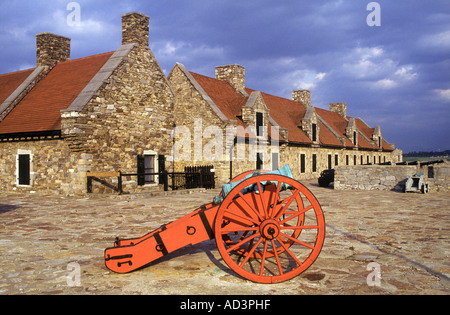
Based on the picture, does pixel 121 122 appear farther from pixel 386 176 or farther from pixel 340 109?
pixel 340 109

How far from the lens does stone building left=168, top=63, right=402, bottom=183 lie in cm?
2080

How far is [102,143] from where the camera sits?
618 inches

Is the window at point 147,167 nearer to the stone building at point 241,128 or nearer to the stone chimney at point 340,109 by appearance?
the stone building at point 241,128

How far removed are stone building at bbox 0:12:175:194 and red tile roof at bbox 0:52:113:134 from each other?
0.06 m

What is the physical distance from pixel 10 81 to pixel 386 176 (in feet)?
65.1

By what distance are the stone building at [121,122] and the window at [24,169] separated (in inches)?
1.7

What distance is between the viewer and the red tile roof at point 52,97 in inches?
646

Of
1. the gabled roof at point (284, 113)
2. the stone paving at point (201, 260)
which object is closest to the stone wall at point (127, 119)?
the gabled roof at point (284, 113)

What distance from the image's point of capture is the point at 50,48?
20.4 metres

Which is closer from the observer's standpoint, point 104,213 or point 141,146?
point 104,213
